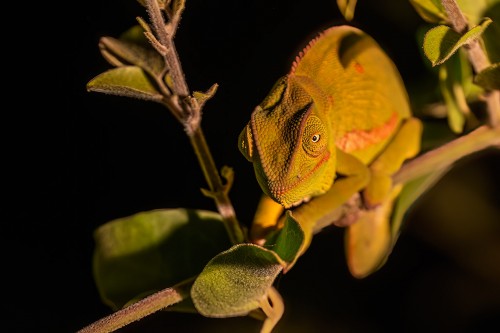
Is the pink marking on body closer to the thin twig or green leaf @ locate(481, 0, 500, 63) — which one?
the thin twig

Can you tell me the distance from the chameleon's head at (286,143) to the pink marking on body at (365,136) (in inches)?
6.5

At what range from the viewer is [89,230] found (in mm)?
1535

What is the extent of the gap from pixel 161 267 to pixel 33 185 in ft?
2.49

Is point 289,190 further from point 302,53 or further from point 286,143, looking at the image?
point 302,53

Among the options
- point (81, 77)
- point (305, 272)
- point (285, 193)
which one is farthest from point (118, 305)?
point (81, 77)

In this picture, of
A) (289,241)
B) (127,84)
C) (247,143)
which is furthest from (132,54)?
(289,241)

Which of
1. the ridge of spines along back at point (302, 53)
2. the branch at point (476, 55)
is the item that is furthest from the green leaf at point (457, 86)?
the ridge of spines along back at point (302, 53)

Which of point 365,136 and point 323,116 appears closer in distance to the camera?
point 323,116

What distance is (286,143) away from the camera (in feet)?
2.46

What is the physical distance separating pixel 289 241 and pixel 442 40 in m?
0.27

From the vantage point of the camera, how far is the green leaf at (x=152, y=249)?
905 millimetres

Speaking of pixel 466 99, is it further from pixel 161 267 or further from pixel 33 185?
pixel 33 185

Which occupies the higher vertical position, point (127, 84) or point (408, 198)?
point (127, 84)

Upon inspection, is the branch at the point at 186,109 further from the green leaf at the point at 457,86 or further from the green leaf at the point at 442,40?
the green leaf at the point at 457,86
